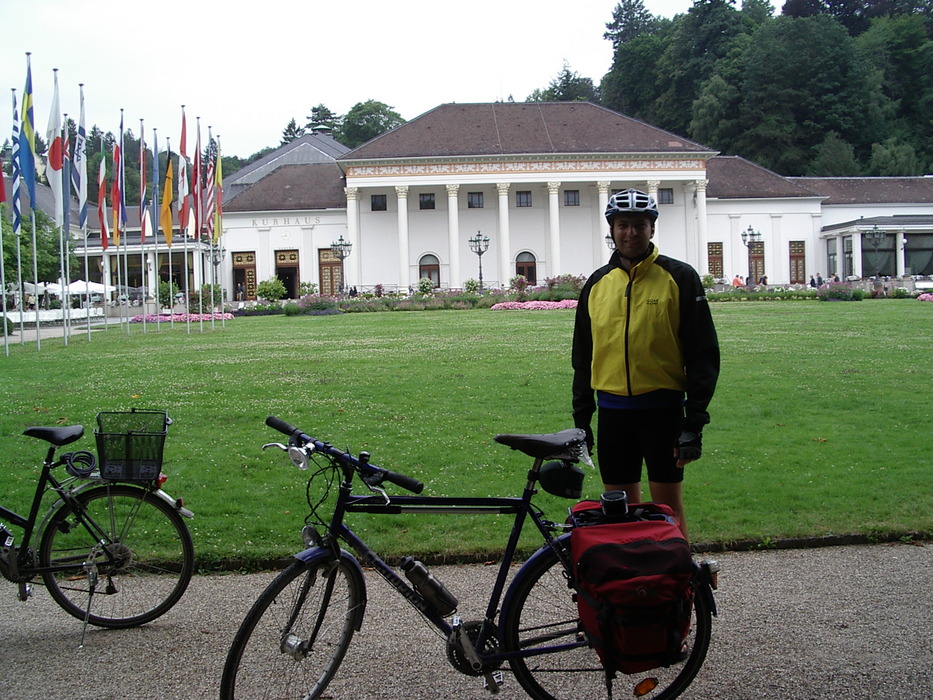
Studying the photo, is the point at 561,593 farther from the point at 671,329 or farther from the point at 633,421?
the point at 671,329

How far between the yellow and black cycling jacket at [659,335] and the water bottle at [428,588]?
1323mm

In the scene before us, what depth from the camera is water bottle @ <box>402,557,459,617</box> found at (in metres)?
3.58

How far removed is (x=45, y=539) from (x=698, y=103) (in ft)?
292

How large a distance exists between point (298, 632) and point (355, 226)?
6296 centimetres

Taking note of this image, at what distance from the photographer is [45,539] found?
181 inches

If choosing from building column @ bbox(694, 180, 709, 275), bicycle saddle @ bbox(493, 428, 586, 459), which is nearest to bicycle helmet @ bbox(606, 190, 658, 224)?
bicycle saddle @ bbox(493, 428, 586, 459)

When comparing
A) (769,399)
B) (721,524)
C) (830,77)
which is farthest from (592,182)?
(721,524)

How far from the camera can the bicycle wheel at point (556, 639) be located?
11.6 feet

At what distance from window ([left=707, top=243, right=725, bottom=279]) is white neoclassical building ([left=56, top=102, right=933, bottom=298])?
11 cm

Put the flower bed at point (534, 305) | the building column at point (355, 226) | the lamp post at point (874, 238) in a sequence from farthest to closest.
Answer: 1. the building column at point (355, 226)
2. the lamp post at point (874, 238)
3. the flower bed at point (534, 305)

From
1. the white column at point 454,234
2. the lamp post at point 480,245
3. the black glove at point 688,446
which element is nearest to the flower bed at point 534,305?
the lamp post at point 480,245

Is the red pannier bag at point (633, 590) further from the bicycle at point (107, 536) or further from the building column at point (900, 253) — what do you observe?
the building column at point (900, 253)

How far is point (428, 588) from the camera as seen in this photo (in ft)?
11.8

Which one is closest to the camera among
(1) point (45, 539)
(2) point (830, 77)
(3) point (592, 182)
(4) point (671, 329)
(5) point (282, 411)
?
(4) point (671, 329)
